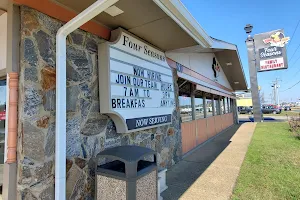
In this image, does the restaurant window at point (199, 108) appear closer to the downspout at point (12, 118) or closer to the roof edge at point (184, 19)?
the roof edge at point (184, 19)

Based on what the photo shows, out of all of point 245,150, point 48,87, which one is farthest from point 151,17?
point 245,150

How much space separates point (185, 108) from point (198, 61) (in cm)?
234

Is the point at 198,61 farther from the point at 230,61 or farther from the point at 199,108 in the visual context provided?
the point at 230,61

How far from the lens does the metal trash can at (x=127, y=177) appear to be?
230cm

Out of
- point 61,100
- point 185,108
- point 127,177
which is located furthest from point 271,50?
point 61,100

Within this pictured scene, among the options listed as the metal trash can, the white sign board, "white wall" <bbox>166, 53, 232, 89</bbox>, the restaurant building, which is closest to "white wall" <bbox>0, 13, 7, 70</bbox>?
the restaurant building

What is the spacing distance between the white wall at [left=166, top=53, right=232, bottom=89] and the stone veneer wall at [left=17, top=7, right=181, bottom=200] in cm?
310

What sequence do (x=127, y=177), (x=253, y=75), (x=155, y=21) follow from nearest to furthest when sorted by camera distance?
(x=127, y=177)
(x=155, y=21)
(x=253, y=75)

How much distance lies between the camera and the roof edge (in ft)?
8.85

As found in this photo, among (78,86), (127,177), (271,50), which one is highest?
(271,50)

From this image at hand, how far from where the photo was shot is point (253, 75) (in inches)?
736

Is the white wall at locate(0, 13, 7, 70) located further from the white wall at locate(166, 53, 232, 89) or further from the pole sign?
the pole sign

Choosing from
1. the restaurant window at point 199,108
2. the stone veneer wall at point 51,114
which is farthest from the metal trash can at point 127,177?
the restaurant window at point 199,108

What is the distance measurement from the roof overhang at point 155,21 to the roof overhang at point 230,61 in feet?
12.2
